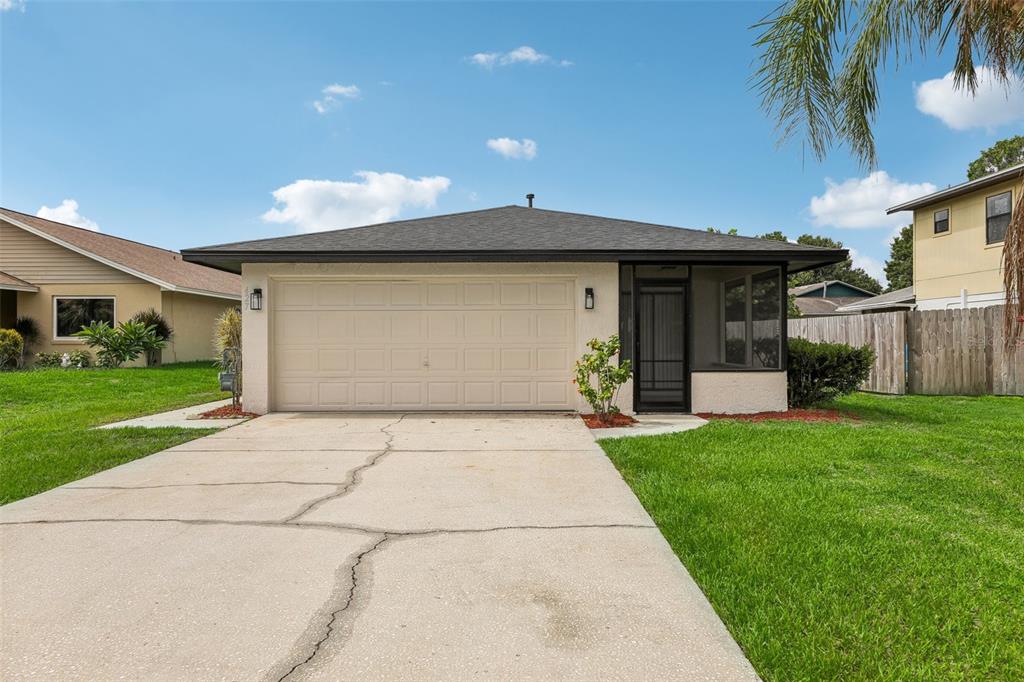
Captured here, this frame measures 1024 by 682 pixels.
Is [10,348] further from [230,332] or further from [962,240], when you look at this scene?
[962,240]

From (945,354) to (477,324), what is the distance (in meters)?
10.2

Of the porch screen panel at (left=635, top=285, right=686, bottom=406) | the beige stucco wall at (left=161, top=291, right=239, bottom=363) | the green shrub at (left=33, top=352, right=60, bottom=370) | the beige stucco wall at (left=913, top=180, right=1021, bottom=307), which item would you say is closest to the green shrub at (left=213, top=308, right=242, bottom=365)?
the beige stucco wall at (left=161, top=291, right=239, bottom=363)

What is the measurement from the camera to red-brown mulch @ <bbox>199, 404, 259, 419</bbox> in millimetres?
8945

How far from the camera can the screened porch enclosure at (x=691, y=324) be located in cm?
912

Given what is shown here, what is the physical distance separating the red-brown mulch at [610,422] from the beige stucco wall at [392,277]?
1.99 feet

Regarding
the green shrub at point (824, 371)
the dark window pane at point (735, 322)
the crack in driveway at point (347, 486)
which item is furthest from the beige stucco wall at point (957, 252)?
the crack in driveway at point (347, 486)

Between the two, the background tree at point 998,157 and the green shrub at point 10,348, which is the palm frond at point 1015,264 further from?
the background tree at point 998,157

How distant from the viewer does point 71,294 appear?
16641 millimetres

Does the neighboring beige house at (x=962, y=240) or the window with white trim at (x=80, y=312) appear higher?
the neighboring beige house at (x=962, y=240)

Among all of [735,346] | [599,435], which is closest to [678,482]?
[599,435]

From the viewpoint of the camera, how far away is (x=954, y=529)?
3770 millimetres

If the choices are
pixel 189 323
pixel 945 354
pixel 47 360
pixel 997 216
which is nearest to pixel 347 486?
pixel 945 354

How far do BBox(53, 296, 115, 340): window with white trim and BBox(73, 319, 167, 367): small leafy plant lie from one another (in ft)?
3.15

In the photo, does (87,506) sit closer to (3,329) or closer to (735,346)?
(735,346)
